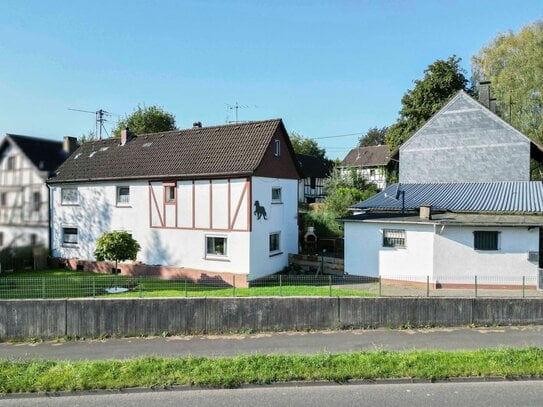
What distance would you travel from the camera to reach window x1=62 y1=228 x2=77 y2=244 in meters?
27.2

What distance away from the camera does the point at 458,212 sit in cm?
2209

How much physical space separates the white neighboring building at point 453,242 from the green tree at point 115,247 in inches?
438

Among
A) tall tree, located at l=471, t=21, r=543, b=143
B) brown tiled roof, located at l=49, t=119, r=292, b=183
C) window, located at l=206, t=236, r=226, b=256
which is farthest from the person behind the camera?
tall tree, located at l=471, t=21, r=543, b=143

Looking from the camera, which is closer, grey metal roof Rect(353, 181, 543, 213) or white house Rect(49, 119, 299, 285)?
white house Rect(49, 119, 299, 285)

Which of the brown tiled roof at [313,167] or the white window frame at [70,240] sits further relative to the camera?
the brown tiled roof at [313,167]

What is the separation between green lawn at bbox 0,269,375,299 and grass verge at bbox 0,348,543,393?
5.75m

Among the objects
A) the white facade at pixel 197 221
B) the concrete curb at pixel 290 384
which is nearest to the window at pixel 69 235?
the white facade at pixel 197 221

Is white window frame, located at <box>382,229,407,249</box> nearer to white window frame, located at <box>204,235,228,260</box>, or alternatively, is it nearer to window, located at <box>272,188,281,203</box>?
window, located at <box>272,188,281,203</box>

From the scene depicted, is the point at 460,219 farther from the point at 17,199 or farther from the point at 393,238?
the point at 17,199

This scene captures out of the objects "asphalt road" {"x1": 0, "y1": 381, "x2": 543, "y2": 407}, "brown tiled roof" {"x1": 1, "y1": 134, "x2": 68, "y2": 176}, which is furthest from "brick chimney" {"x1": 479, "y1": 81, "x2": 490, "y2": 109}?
"brown tiled roof" {"x1": 1, "y1": 134, "x2": 68, "y2": 176}

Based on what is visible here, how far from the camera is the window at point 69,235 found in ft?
89.4

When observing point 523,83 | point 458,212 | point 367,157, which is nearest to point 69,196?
point 458,212

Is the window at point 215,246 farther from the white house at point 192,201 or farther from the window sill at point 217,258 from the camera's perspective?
the window sill at point 217,258

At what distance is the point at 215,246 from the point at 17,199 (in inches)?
359
